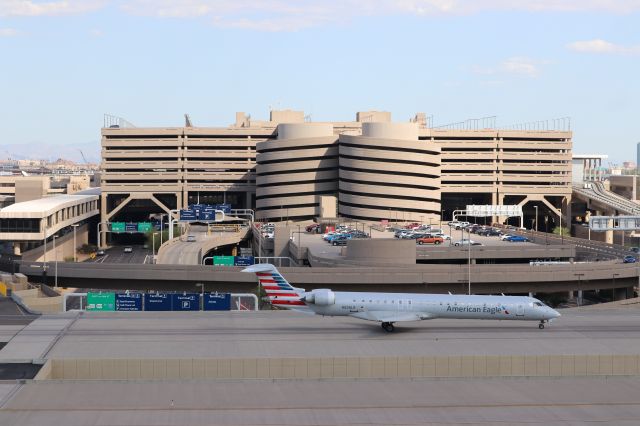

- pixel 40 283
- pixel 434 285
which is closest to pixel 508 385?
pixel 434 285

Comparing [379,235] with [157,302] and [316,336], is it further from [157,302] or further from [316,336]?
[316,336]

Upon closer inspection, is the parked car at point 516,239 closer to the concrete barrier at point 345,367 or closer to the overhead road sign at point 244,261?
the overhead road sign at point 244,261

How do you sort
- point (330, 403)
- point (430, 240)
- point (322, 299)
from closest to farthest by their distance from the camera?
1. point (330, 403)
2. point (322, 299)
3. point (430, 240)

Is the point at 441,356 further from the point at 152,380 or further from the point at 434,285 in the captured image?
the point at 434,285

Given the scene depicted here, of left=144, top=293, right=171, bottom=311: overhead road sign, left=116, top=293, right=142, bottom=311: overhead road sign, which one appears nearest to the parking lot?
left=144, top=293, right=171, bottom=311: overhead road sign

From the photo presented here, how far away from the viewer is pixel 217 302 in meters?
93.1

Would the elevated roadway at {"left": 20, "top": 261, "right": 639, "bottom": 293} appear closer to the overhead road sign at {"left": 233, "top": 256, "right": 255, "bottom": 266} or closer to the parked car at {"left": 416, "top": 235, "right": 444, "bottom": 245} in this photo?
the overhead road sign at {"left": 233, "top": 256, "right": 255, "bottom": 266}

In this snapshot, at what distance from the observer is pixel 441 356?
63906mm

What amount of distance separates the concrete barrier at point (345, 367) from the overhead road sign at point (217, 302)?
30.4m

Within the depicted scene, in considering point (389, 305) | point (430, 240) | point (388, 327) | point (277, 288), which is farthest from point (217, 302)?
point (430, 240)

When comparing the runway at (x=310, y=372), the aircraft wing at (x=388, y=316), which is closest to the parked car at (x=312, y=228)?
the runway at (x=310, y=372)

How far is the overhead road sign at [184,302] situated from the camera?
9275 centimetres

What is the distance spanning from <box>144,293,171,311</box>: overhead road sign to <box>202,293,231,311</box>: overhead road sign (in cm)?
357

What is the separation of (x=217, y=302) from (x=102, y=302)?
36.5 ft
